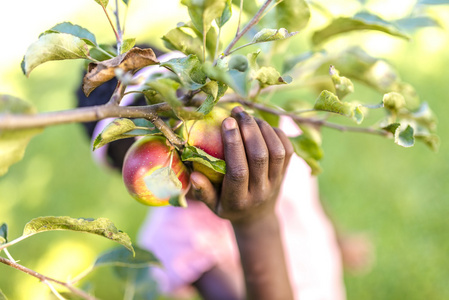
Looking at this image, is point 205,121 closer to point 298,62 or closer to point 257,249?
point 298,62

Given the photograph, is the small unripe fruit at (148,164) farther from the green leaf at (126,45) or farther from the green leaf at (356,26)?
the green leaf at (356,26)

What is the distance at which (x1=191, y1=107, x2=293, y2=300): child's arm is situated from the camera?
0.69 meters

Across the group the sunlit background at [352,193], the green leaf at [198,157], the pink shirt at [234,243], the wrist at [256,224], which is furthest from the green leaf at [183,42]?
the sunlit background at [352,193]

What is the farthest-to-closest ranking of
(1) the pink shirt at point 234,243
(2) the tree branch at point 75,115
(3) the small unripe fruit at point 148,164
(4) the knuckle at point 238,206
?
(1) the pink shirt at point 234,243
(4) the knuckle at point 238,206
(3) the small unripe fruit at point 148,164
(2) the tree branch at point 75,115

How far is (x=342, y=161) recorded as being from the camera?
2.43 meters

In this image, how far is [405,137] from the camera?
68 cm

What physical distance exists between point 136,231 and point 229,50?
75.2 inches

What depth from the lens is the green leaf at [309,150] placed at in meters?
0.82

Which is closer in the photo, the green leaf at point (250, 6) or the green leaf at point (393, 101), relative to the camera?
the green leaf at point (393, 101)

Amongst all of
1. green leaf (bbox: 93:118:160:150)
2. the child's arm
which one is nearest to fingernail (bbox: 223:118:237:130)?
the child's arm

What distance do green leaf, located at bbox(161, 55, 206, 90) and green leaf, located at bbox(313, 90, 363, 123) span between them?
7.4 inches

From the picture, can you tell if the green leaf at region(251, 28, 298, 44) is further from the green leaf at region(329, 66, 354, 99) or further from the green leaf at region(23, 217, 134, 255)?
the green leaf at region(23, 217, 134, 255)

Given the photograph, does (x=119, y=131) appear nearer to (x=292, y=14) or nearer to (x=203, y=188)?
(x=203, y=188)

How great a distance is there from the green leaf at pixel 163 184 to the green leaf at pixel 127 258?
30cm
